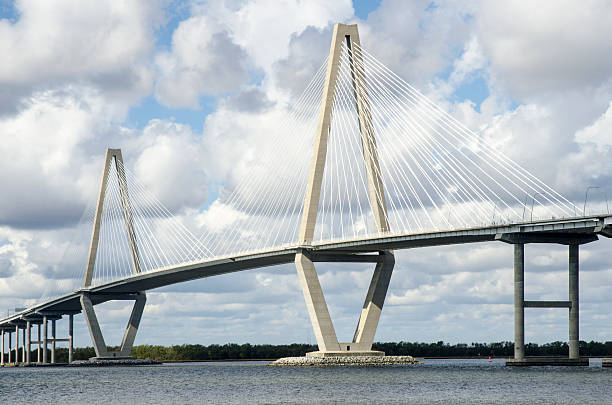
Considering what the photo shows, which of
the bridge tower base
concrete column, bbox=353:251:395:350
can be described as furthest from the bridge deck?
the bridge tower base

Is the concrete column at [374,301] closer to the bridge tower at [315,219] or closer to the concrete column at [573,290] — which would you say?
the bridge tower at [315,219]

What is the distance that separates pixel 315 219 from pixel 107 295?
49.2 m

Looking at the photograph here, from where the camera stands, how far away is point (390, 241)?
65.6 metres

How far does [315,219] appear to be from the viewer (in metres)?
69.1

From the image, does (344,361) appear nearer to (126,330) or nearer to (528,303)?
(528,303)

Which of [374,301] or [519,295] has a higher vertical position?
[519,295]

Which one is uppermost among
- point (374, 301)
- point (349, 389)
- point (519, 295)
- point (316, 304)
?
point (519, 295)

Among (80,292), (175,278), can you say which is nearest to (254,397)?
(175,278)

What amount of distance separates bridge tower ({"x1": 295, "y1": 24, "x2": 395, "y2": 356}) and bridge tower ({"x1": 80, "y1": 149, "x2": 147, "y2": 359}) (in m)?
40.6

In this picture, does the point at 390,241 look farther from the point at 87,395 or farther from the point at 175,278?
the point at 175,278

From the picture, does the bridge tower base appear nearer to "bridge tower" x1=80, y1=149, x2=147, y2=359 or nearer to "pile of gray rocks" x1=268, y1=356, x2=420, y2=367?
"bridge tower" x1=80, y1=149, x2=147, y2=359

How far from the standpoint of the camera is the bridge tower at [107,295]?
4370 inches

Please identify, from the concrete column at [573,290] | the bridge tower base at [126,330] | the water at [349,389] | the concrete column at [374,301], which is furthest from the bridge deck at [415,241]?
the bridge tower base at [126,330]

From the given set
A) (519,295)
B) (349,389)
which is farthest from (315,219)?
(349,389)
